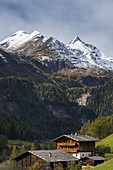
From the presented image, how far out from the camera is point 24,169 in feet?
344

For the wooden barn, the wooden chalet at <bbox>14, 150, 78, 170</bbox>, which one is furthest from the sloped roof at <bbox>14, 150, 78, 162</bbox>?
the wooden barn

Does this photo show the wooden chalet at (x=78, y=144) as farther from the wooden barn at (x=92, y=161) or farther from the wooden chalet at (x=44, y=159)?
the wooden barn at (x=92, y=161)

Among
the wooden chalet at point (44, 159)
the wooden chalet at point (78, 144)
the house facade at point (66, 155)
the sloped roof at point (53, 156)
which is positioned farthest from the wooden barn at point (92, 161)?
the wooden chalet at point (78, 144)

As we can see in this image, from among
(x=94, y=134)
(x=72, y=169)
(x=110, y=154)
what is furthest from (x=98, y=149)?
(x=94, y=134)

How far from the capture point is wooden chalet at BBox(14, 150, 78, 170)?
96625 mm

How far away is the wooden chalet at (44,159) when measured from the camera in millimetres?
96625

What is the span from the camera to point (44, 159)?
97.4 metres

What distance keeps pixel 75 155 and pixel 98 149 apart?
9.45 m

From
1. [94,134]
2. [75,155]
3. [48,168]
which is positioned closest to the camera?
[48,168]

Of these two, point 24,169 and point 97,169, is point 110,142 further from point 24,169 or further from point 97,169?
point 97,169

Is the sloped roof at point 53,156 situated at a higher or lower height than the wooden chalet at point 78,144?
lower

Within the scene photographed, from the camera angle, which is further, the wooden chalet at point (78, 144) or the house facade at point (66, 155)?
the wooden chalet at point (78, 144)

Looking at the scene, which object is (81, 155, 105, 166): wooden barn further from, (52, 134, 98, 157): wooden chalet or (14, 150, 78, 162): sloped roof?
(52, 134, 98, 157): wooden chalet

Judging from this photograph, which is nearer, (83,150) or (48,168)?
(48,168)
